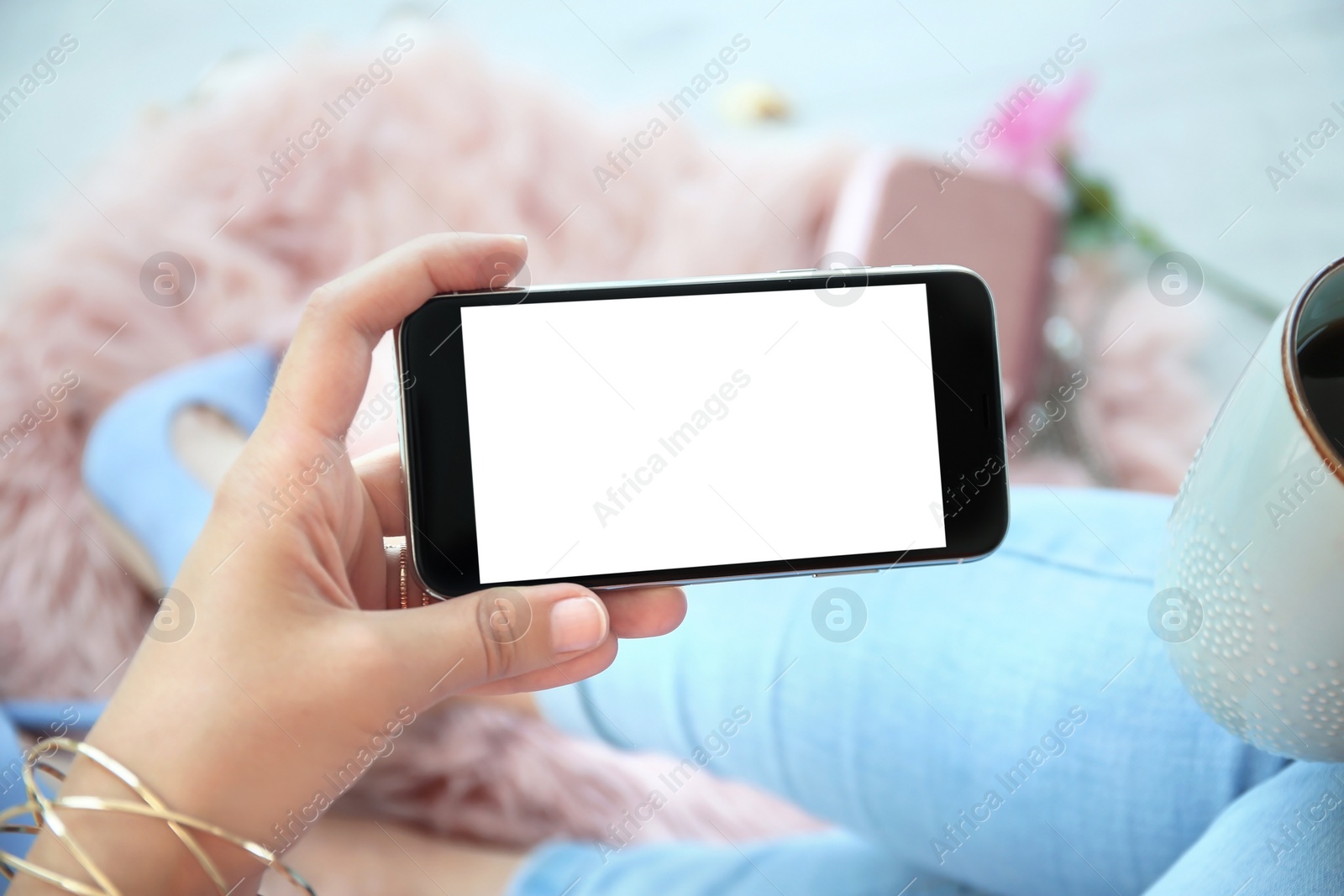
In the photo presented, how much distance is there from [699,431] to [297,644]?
0.18 meters

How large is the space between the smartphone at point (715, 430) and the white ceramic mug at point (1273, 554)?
0.38 feet

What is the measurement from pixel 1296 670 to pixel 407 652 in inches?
11.4

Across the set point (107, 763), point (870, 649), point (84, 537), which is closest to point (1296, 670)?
point (870, 649)

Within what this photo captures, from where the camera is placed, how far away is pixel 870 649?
46cm

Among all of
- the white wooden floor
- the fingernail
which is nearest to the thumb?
the fingernail

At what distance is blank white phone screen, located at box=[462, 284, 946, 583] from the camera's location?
379 millimetres

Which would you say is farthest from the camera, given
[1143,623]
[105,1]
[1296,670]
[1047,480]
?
[105,1]

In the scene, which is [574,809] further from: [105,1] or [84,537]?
[105,1]

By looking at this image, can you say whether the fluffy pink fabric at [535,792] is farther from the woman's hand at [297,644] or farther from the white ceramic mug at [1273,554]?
the white ceramic mug at [1273,554]

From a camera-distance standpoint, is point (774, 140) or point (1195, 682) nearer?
point (1195, 682)

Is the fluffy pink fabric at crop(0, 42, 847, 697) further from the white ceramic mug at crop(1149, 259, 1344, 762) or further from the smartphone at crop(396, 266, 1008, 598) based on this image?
the white ceramic mug at crop(1149, 259, 1344, 762)

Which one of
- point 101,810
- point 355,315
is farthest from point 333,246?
point 101,810

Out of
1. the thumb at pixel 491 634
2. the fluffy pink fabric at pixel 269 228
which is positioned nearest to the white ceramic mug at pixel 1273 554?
the thumb at pixel 491 634

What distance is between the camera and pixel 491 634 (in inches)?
13.6
